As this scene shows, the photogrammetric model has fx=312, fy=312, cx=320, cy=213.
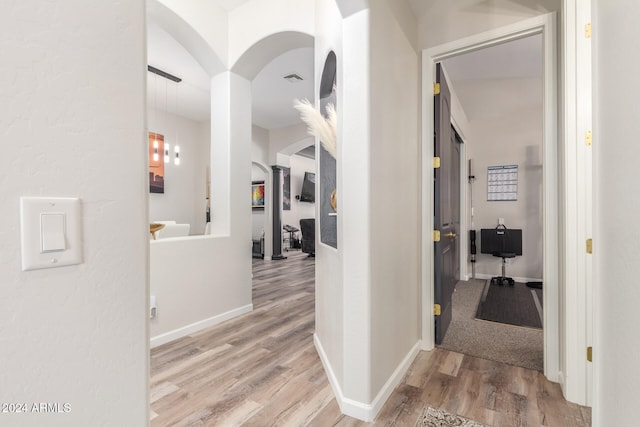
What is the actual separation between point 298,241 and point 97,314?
8.74 metres

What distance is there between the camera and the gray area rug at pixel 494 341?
240 centimetres

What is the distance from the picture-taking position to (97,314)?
1.84 ft

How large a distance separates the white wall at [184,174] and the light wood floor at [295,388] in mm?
4489

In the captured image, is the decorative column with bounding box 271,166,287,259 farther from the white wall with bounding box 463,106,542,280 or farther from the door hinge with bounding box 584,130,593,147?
the door hinge with bounding box 584,130,593,147

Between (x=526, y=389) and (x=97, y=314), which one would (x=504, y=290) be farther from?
(x=97, y=314)

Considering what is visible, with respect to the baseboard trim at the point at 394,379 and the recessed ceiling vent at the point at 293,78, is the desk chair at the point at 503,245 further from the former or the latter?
the recessed ceiling vent at the point at 293,78

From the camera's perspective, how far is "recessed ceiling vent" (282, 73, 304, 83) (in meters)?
4.70

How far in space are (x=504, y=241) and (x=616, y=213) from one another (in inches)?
186

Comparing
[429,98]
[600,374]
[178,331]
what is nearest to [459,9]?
[429,98]

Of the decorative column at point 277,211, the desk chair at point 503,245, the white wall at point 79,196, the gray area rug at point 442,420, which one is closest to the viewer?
the white wall at point 79,196

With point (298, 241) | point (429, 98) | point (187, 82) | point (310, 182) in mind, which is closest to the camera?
point (429, 98)

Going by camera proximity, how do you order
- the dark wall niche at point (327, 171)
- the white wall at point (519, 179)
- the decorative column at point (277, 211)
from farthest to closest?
the decorative column at point (277, 211) → the white wall at point (519, 179) → the dark wall niche at point (327, 171)

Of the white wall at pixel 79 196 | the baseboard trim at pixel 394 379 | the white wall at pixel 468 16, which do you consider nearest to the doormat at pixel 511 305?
the baseboard trim at pixel 394 379

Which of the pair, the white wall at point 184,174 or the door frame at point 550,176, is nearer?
the door frame at point 550,176
